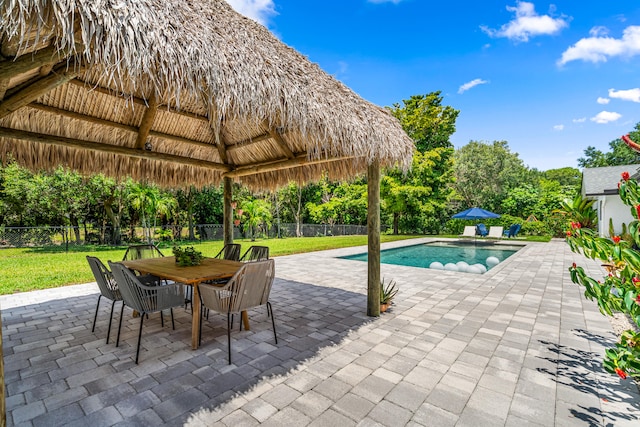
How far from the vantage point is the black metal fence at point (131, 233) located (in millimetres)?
12242

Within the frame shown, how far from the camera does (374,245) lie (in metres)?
4.11

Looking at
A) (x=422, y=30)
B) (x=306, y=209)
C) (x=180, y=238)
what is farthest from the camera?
(x=306, y=209)

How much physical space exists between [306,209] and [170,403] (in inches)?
896

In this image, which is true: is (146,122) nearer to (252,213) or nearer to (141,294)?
(141,294)

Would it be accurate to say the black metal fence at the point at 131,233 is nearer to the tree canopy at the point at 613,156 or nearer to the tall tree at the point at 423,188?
the tall tree at the point at 423,188

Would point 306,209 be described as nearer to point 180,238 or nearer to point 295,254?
point 180,238

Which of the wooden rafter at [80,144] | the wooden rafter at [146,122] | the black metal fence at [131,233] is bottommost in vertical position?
the black metal fence at [131,233]

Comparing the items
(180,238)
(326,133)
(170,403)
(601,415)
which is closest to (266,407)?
(170,403)

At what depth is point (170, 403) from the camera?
2.15 meters

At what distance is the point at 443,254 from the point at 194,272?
452 inches

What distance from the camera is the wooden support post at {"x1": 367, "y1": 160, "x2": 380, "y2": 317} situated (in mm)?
4035

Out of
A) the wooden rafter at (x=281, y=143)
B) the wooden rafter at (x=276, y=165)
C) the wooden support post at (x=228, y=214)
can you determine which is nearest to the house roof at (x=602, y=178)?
the wooden rafter at (x=276, y=165)

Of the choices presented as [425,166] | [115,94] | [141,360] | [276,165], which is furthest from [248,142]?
[425,166]

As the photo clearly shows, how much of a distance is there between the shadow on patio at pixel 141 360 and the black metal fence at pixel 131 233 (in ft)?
33.4
